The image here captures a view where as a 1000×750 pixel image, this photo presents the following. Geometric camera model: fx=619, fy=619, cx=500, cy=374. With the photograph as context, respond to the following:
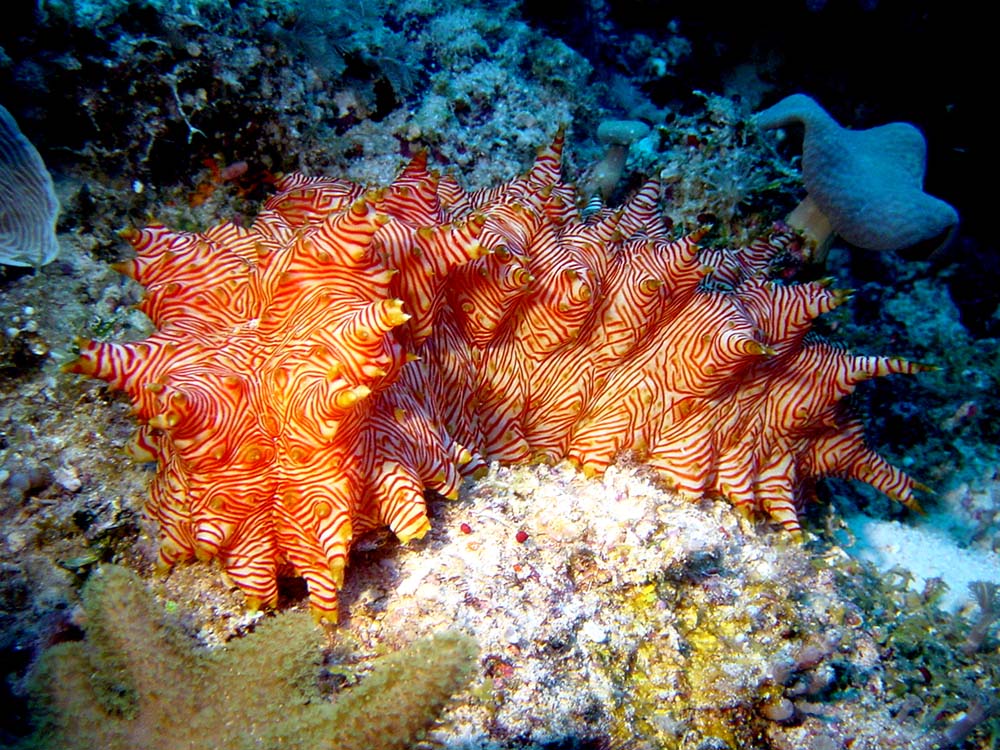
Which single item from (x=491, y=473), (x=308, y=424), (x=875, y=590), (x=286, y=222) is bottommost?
(x=875, y=590)

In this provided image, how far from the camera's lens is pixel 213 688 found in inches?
116

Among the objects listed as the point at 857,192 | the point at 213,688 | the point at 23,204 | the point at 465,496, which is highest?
the point at 23,204

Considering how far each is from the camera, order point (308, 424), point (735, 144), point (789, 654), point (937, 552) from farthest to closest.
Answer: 1. point (937, 552)
2. point (735, 144)
3. point (789, 654)
4. point (308, 424)

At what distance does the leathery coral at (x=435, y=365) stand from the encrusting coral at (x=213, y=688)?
1.29 feet

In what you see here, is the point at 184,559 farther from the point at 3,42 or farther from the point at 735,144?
the point at 735,144

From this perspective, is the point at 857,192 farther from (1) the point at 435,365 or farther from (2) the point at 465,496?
(2) the point at 465,496

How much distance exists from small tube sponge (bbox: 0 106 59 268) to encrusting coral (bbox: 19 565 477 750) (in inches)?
90.2

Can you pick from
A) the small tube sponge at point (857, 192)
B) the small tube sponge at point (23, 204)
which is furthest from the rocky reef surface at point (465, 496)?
the small tube sponge at point (857, 192)

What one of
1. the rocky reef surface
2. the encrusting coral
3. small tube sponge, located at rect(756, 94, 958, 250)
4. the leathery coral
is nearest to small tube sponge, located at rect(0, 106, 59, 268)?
the rocky reef surface

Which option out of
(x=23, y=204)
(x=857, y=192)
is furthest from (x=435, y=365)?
(x=857, y=192)

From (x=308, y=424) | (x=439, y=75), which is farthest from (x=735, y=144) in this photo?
(x=308, y=424)

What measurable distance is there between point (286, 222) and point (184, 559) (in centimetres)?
226

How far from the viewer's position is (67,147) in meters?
4.46

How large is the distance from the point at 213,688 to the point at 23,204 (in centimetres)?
335
